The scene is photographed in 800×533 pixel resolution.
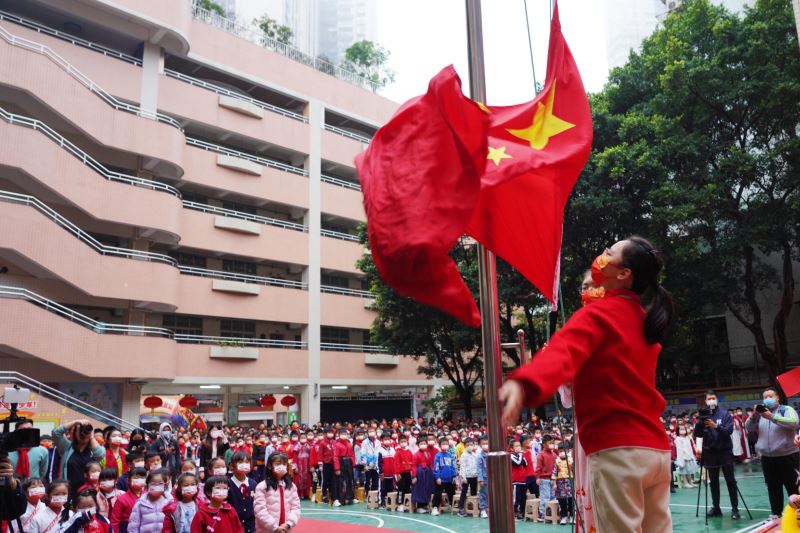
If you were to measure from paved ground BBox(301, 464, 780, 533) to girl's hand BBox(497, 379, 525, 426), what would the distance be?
309 inches

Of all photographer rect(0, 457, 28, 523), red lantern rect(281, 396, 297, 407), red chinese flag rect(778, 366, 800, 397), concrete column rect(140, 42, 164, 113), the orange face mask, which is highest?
concrete column rect(140, 42, 164, 113)

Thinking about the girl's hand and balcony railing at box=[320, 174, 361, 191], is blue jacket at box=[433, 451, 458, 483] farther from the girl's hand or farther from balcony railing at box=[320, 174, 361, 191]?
balcony railing at box=[320, 174, 361, 191]

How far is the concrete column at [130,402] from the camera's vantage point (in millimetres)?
20844

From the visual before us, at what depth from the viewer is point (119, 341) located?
19906 millimetres

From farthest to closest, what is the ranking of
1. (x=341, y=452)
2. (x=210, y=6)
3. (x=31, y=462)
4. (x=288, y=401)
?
(x=210, y=6)
(x=288, y=401)
(x=341, y=452)
(x=31, y=462)

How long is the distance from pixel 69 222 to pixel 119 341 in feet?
12.3

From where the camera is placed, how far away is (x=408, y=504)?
13281mm

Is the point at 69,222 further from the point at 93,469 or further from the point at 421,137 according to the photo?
the point at 421,137

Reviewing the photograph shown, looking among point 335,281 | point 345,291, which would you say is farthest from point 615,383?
point 335,281

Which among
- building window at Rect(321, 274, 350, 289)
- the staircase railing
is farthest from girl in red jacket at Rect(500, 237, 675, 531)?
Result: building window at Rect(321, 274, 350, 289)

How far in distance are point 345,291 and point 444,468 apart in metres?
17.7

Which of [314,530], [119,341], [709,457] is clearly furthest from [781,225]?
[119,341]

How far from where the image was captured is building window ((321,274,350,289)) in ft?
97.9

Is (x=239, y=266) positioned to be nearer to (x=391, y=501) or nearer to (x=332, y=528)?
(x=391, y=501)
